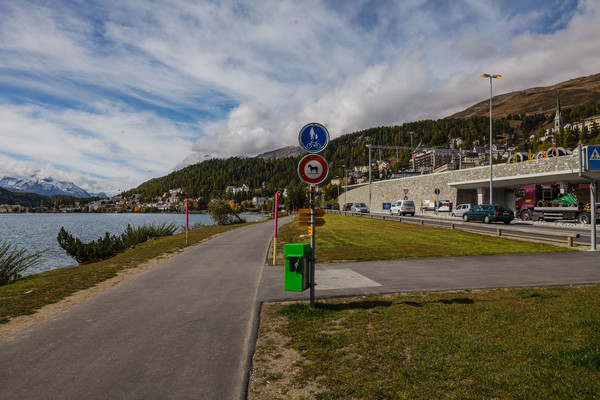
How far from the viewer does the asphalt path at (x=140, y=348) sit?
354 centimetres

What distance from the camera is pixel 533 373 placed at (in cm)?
346

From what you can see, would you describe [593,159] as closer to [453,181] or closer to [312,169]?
[312,169]

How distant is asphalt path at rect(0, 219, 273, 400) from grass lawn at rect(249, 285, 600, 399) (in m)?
0.45

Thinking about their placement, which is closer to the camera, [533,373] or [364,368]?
[533,373]

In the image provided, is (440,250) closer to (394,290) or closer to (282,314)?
(394,290)

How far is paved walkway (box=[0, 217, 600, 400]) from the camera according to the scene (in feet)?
12.0

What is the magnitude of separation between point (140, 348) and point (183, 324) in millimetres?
1031

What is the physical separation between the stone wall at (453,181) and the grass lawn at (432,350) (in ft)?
106

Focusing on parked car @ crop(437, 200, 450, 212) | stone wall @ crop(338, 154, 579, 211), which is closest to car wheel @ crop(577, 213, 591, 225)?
stone wall @ crop(338, 154, 579, 211)

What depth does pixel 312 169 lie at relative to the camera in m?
6.34

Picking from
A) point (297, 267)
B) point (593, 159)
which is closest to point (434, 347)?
point (297, 267)

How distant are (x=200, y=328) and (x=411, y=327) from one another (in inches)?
125

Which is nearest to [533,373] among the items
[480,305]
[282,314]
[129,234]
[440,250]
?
[480,305]

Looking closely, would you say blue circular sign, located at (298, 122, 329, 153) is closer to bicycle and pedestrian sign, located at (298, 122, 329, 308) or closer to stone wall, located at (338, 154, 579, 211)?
bicycle and pedestrian sign, located at (298, 122, 329, 308)
